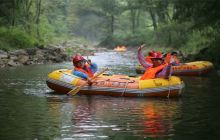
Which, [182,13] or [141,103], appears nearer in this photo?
[141,103]

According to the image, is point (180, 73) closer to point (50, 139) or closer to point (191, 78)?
point (191, 78)

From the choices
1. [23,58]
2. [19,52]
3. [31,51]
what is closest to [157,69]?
[23,58]

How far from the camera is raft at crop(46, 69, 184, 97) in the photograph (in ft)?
52.0

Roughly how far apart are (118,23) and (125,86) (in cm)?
Result: 6380

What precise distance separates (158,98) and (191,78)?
7.50 m

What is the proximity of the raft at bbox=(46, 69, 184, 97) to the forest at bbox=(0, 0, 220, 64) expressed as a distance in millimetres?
8355

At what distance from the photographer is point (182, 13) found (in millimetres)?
26094

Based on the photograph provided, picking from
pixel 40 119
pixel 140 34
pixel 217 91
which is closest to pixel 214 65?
pixel 217 91

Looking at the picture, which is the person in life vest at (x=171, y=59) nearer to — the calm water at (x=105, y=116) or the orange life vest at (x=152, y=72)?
the orange life vest at (x=152, y=72)

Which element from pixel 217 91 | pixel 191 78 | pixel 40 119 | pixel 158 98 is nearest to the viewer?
pixel 40 119

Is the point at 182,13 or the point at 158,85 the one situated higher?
the point at 182,13

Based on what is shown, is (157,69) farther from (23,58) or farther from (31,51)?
(31,51)

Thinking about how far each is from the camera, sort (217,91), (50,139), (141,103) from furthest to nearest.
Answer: (217,91) → (141,103) → (50,139)

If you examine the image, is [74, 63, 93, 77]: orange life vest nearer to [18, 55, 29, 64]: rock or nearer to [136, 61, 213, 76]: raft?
[136, 61, 213, 76]: raft
